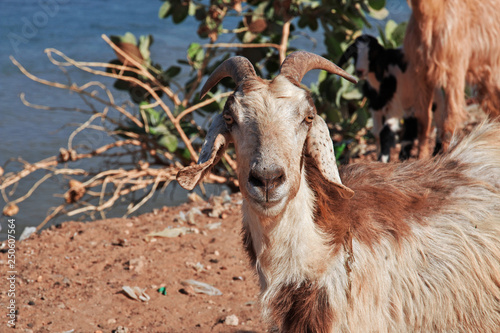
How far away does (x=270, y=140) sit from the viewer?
8.41 feet

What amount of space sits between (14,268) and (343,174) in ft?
8.39

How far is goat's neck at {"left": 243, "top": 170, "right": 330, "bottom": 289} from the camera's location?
2.79m

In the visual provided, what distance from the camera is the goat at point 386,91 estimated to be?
220 inches

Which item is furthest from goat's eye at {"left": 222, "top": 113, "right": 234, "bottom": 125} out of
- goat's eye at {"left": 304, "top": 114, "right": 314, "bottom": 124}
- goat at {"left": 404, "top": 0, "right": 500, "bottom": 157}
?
goat at {"left": 404, "top": 0, "right": 500, "bottom": 157}

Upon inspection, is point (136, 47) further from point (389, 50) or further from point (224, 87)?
point (389, 50)

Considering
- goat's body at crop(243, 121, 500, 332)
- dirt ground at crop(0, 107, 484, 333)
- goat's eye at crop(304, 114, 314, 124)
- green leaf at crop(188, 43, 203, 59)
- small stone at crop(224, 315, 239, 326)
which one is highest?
goat's eye at crop(304, 114, 314, 124)

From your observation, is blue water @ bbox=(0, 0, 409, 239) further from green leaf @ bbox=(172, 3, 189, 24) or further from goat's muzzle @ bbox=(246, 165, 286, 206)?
goat's muzzle @ bbox=(246, 165, 286, 206)

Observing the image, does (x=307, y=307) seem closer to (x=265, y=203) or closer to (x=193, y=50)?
(x=265, y=203)

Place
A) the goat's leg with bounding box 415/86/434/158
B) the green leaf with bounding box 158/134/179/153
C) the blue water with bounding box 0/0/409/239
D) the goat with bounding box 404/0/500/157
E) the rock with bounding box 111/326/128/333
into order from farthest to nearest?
the blue water with bounding box 0/0/409/239 < the green leaf with bounding box 158/134/179/153 < the goat's leg with bounding box 415/86/434/158 < the goat with bounding box 404/0/500/157 < the rock with bounding box 111/326/128/333

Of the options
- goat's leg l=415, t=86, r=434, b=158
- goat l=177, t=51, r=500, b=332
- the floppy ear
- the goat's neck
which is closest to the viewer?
goat l=177, t=51, r=500, b=332

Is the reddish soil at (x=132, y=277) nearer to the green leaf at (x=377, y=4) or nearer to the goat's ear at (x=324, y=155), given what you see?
the goat's ear at (x=324, y=155)

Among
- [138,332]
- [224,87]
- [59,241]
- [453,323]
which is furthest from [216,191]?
[453,323]

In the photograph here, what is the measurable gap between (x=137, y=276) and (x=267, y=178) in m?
2.25

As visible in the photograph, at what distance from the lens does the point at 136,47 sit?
6.32m
